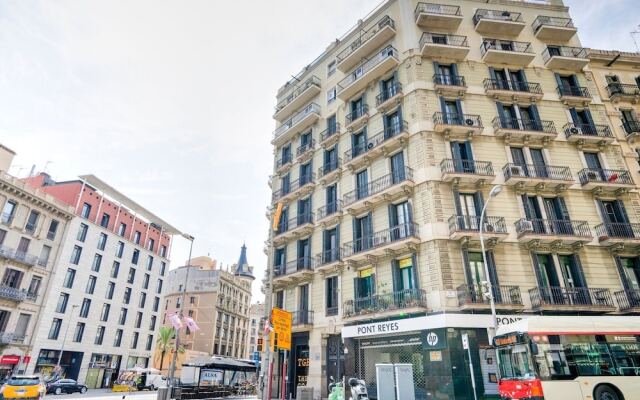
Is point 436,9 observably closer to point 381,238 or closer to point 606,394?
point 381,238

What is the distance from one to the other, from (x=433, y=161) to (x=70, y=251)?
136 feet

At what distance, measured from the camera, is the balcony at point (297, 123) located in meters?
29.6

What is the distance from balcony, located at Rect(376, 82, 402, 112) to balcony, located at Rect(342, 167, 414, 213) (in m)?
4.98

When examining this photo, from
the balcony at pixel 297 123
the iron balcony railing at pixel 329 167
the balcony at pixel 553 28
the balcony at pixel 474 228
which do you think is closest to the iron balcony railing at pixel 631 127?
the balcony at pixel 553 28

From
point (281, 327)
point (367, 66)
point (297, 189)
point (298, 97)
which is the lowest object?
point (281, 327)

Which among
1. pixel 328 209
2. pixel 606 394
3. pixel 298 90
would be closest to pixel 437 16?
pixel 298 90

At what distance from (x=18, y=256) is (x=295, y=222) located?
28577mm

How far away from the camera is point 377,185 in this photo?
2283 centimetres

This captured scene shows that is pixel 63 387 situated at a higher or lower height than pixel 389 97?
lower

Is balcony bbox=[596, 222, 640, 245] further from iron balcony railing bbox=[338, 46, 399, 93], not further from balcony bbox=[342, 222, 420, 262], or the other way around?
iron balcony railing bbox=[338, 46, 399, 93]

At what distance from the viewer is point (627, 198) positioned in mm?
21422

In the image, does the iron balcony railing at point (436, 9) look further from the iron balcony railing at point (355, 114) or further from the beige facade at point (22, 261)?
the beige facade at point (22, 261)

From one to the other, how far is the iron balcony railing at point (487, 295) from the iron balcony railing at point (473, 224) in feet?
9.54

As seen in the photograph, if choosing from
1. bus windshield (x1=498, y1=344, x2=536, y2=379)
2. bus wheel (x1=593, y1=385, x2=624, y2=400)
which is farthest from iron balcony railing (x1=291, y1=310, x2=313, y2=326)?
bus wheel (x1=593, y1=385, x2=624, y2=400)
